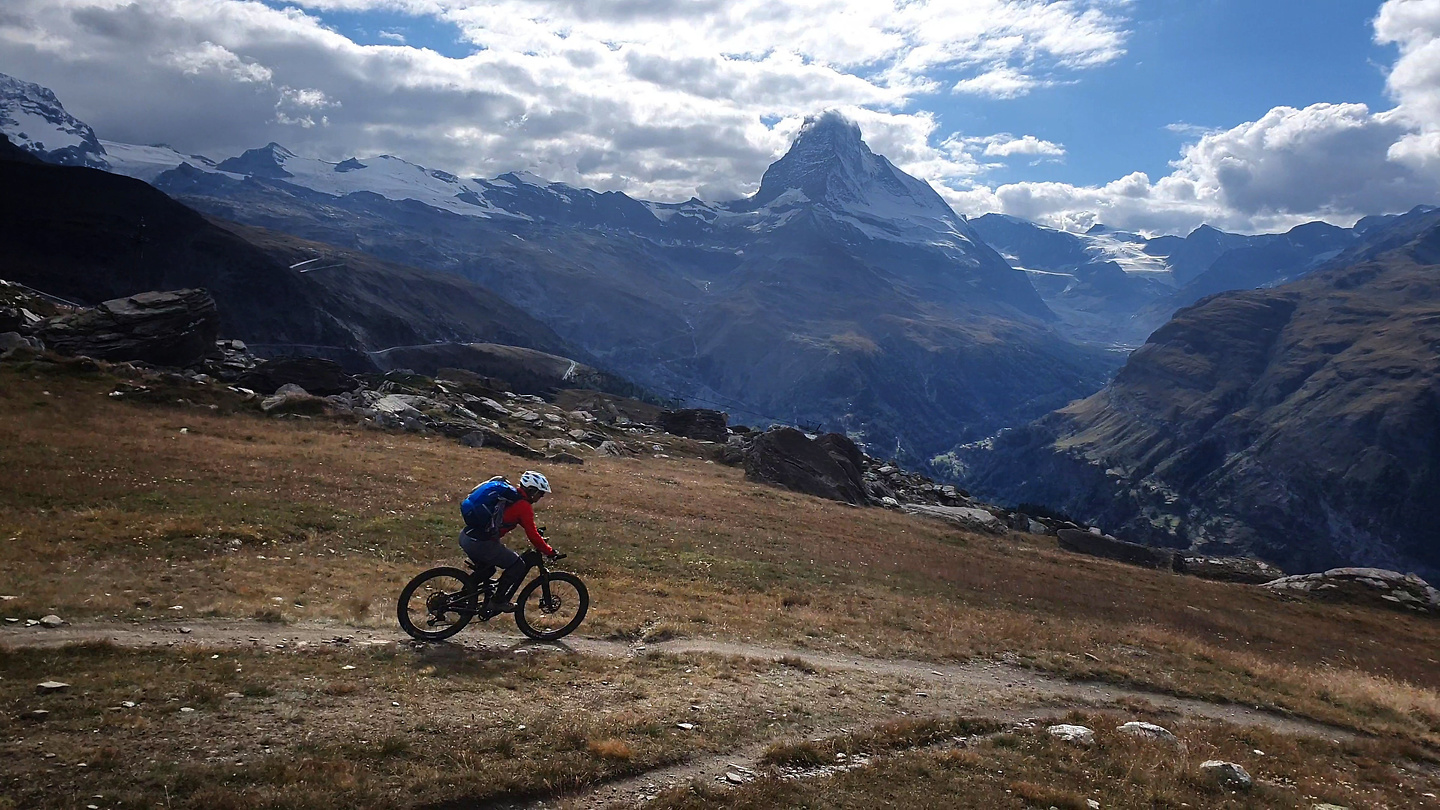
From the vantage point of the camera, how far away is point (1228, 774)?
50.2 ft

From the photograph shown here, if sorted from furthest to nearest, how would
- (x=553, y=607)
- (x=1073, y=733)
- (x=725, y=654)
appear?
(x=725, y=654), (x=553, y=607), (x=1073, y=733)

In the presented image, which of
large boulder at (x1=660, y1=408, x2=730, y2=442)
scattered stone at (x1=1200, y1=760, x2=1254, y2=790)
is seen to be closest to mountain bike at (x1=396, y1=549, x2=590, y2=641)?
scattered stone at (x1=1200, y1=760, x2=1254, y2=790)

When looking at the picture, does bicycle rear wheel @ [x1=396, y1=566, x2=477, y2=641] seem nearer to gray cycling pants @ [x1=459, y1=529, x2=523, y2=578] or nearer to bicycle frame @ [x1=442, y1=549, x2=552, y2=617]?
bicycle frame @ [x1=442, y1=549, x2=552, y2=617]

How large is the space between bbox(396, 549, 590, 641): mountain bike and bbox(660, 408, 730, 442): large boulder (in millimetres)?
97301

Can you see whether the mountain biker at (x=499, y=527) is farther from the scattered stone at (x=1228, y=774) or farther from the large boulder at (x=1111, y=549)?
the large boulder at (x=1111, y=549)

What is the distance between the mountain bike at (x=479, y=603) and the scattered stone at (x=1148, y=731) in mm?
13106

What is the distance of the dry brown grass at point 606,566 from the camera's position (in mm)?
20719

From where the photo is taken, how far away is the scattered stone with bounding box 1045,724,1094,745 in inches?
658

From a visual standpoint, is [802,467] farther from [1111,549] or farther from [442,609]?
[442,609]

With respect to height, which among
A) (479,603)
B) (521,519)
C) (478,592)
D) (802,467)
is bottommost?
(802,467)

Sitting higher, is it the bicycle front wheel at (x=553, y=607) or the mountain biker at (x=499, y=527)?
the mountain biker at (x=499, y=527)

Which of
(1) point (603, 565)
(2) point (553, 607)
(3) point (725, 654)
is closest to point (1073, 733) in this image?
(3) point (725, 654)

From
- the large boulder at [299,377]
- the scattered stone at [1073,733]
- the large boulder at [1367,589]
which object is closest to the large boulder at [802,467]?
the large boulder at [1367,589]

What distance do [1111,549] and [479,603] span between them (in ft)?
238
